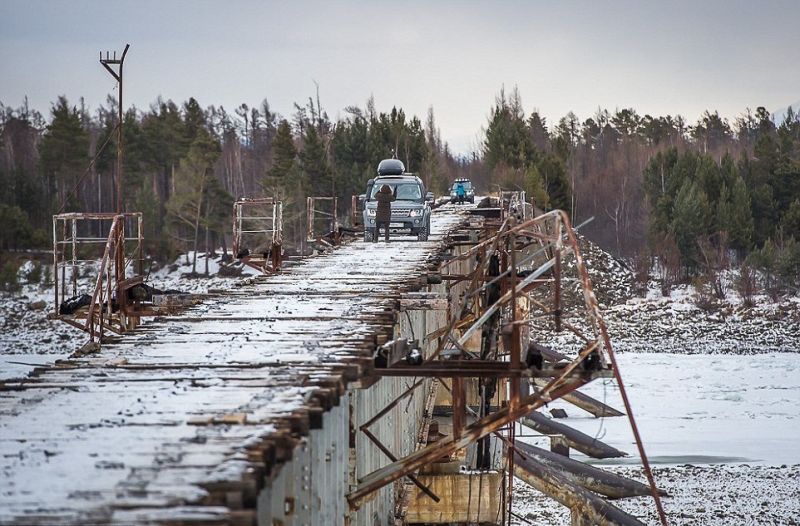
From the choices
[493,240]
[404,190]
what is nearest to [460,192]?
[404,190]

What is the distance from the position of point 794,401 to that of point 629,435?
8613mm

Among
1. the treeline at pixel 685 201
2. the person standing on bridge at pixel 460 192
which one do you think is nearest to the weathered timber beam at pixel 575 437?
the person standing on bridge at pixel 460 192

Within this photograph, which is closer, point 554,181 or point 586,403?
point 586,403

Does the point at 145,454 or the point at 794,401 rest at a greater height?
the point at 145,454

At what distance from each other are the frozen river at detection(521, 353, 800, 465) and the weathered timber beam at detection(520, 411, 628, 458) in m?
0.43

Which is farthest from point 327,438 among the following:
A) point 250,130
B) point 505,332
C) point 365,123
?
point 250,130

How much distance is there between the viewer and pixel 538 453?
30141 mm

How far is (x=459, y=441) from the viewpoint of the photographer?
12.0 m

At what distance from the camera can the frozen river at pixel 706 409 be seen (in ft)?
108

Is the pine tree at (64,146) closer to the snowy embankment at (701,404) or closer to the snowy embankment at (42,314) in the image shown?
the snowy embankment at (42,314)

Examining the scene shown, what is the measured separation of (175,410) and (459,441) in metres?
3.44

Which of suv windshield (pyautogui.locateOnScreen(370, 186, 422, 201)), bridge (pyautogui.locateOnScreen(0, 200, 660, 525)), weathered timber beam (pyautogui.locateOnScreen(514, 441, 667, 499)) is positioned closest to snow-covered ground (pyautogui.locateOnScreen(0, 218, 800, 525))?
weathered timber beam (pyautogui.locateOnScreen(514, 441, 667, 499))

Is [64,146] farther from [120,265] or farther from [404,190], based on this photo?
[120,265]

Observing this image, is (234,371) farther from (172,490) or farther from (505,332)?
(172,490)
